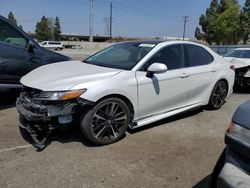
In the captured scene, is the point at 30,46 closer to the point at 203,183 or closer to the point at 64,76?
the point at 64,76

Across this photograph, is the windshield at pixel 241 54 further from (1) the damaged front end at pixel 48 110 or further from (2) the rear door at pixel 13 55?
(1) the damaged front end at pixel 48 110

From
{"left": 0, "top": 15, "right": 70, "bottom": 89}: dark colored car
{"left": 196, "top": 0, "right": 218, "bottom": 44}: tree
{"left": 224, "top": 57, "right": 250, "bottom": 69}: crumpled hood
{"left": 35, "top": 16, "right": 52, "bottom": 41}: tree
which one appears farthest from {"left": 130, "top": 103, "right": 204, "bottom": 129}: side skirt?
{"left": 35, "top": 16, "right": 52, "bottom": 41}: tree

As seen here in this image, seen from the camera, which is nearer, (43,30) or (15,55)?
(15,55)

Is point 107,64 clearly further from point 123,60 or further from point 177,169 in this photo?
point 177,169

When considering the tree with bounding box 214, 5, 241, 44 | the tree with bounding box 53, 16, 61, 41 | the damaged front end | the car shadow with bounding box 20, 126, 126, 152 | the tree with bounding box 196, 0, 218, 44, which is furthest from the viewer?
the tree with bounding box 53, 16, 61, 41

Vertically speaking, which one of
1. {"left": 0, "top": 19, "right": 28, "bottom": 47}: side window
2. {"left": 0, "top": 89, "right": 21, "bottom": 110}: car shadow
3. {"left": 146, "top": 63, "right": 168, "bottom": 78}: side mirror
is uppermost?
{"left": 0, "top": 19, "right": 28, "bottom": 47}: side window

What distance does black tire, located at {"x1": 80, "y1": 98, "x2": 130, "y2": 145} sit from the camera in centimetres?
374

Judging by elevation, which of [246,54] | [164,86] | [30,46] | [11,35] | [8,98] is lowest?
[8,98]

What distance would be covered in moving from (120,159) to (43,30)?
276ft

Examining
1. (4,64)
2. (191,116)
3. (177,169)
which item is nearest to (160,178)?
(177,169)

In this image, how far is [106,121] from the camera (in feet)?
12.9

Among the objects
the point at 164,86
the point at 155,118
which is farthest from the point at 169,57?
the point at 155,118

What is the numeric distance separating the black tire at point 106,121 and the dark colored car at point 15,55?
2724 millimetres

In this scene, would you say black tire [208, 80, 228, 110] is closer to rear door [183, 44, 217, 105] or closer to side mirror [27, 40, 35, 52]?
rear door [183, 44, 217, 105]
